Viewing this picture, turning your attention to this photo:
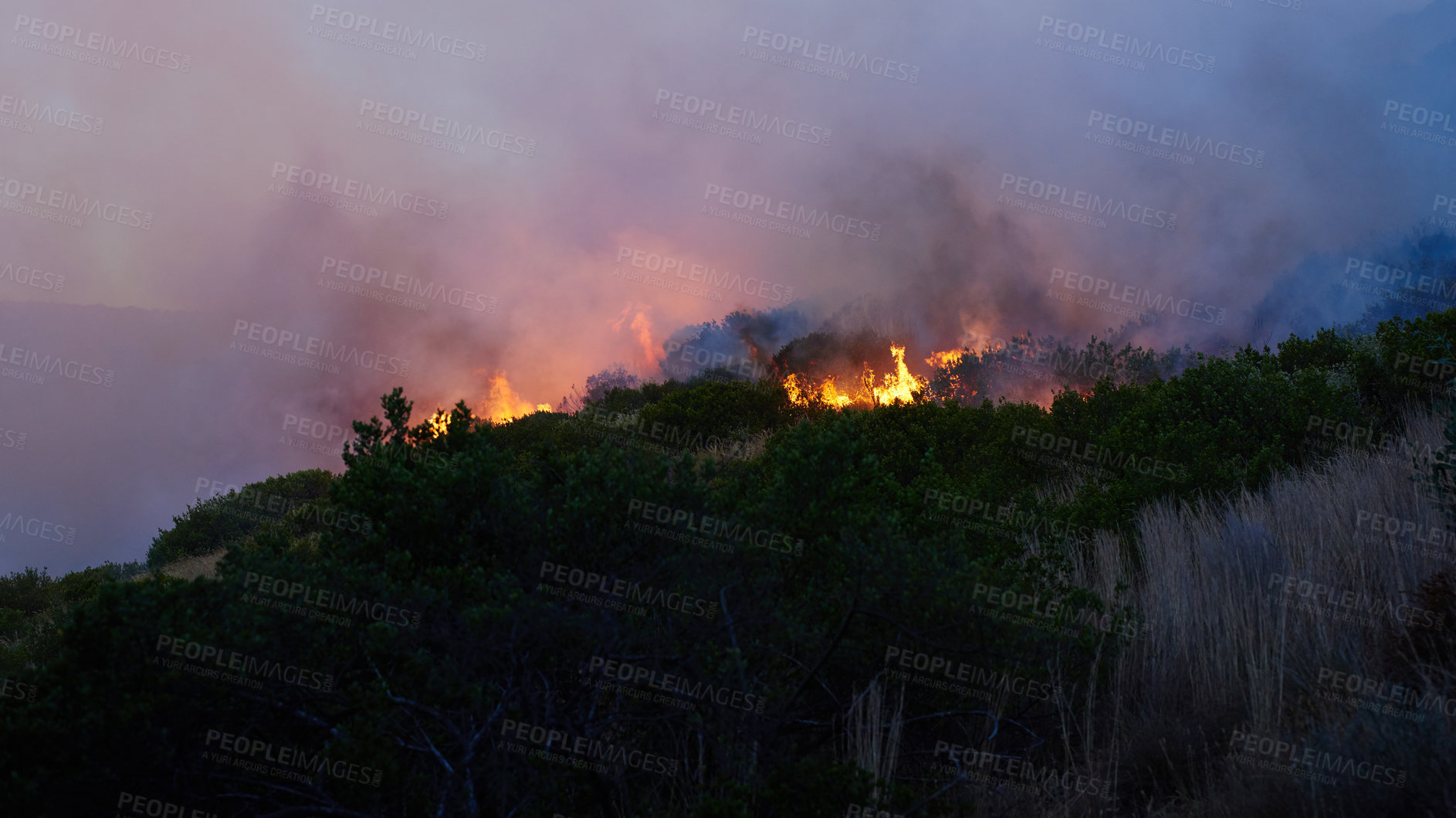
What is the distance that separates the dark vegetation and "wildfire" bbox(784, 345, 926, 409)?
14176mm

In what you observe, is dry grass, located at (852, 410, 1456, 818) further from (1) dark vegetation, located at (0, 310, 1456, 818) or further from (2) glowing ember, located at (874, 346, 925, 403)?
(2) glowing ember, located at (874, 346, 925, 403)

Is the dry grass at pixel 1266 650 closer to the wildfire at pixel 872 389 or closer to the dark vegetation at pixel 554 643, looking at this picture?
the dark vegetation at pixel 554 643

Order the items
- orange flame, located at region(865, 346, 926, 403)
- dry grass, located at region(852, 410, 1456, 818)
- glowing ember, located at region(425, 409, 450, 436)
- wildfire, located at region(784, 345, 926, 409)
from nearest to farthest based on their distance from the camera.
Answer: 1. dry grass, located at region(852, 410, 1456, 818)
2. glowing ember, located at region(425, 409, 450, 436)
3. wildfire, located at region(784, 345, 926, 409)
4. orange flame, located at region(865, 346, 926, 403)

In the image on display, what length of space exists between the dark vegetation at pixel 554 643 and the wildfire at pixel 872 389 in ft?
46.5

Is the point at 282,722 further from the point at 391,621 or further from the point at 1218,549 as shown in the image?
the point at 1218,549

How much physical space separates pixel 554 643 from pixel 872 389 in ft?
108

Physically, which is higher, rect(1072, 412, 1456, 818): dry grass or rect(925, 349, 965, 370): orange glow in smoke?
rect(925, 349, 965, 370): orange glow in smoke

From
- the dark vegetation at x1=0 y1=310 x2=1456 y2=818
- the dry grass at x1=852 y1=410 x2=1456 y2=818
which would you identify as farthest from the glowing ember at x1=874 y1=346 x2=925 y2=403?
the dark vegetation at x1=0 y1=310 x2=1456 y2=818

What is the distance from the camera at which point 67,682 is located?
3096 mm

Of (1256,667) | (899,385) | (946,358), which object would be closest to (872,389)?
(899,385)

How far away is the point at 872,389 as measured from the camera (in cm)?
3547

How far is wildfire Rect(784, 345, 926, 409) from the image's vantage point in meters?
26.6

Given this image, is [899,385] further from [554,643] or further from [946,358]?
[554,643]

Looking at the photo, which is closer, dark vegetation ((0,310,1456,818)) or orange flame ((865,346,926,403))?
dark vegetation ((0,310,1456,818))
